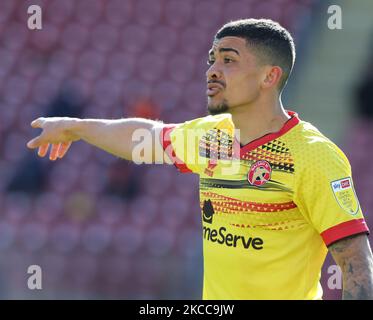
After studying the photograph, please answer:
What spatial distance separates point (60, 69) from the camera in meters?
7.41

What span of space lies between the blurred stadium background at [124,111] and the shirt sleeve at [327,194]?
3457 mm

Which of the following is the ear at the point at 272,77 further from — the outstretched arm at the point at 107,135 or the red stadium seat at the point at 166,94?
the red stadium seat at the point at 166,94

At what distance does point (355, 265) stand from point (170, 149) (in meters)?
0.91

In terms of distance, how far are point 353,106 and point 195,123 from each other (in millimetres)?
4464

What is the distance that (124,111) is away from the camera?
7.14 m

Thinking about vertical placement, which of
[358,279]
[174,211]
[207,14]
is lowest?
[358,279]

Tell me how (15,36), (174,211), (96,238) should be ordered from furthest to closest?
1. (15,36)
2. (174,211)
3. (96,238)

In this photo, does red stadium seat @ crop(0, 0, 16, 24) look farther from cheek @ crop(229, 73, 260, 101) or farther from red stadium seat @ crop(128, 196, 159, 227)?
cheek @ crop(229, 73, 260, 101)

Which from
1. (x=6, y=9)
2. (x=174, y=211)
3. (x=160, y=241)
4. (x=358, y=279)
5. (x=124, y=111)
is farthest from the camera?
(x=6, y=9)

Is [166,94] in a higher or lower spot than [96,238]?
higher

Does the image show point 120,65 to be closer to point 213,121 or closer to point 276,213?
point 213,121

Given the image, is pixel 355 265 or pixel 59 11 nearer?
pixel 355 265

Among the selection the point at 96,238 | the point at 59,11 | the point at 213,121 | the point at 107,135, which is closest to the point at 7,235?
the point at 96,238

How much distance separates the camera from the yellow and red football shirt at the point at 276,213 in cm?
269
